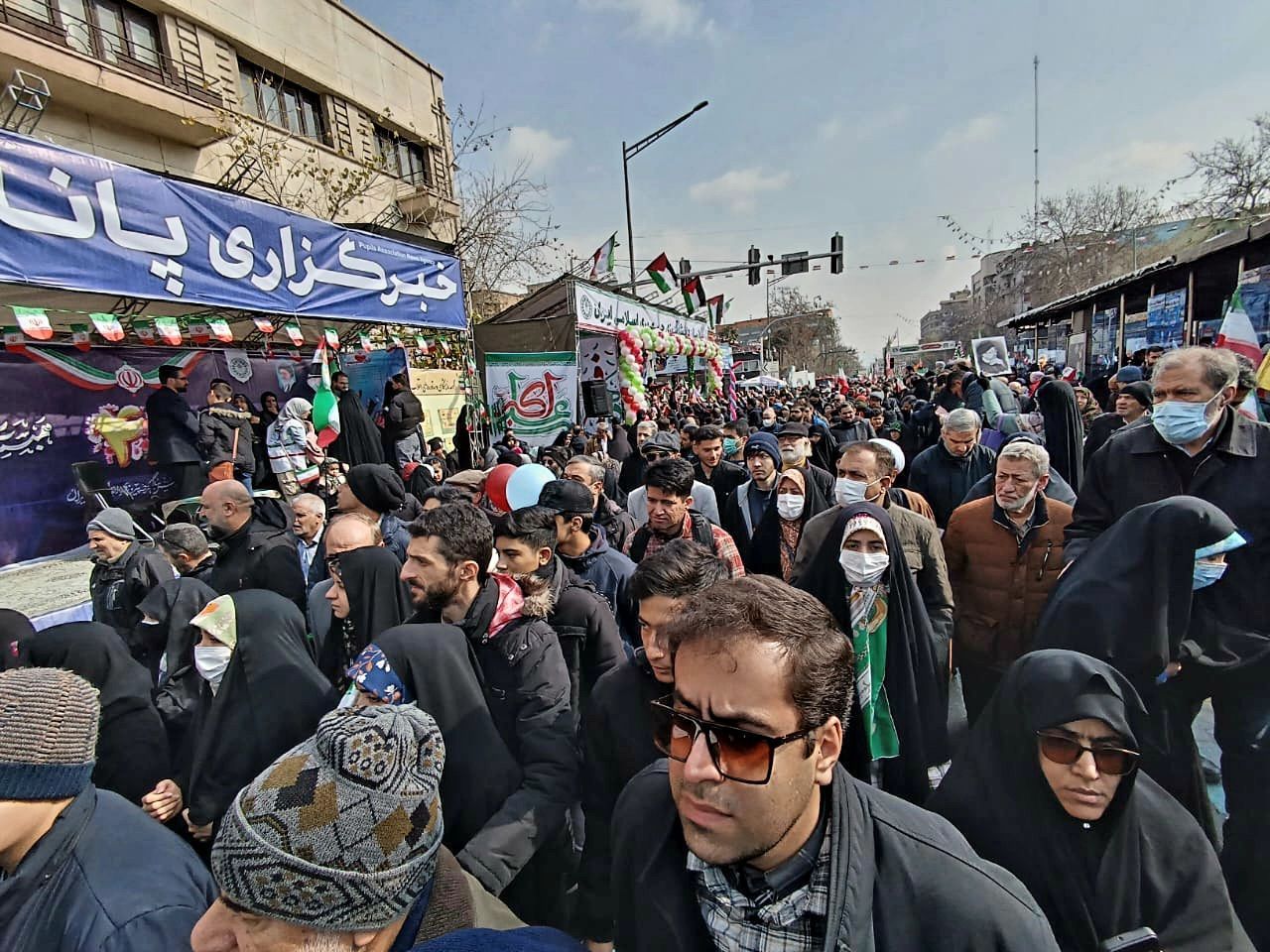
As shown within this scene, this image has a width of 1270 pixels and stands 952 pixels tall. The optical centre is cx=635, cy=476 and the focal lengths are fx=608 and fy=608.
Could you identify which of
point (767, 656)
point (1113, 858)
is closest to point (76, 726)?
point (767, 656)

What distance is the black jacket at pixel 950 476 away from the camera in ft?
15.6

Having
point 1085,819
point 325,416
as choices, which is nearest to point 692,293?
point 325,416

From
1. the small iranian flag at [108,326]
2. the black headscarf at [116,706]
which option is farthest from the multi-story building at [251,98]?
the black headscarf at [116,706]

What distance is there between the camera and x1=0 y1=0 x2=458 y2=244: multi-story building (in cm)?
1102

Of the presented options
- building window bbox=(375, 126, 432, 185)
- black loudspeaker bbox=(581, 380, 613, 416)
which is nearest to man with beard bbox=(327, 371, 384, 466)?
black loudspeaker bbox=(581, 380, 613, 416)

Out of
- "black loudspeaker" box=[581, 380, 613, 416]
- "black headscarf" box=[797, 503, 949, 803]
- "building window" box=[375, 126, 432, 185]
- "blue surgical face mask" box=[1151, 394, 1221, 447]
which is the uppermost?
"building window" box=[375, 126, 432, 185]

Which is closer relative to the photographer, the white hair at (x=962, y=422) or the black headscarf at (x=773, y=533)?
the black headscarf at (x=773, y=533)

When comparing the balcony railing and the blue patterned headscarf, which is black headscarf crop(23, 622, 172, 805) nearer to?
the blue patterned headscarf

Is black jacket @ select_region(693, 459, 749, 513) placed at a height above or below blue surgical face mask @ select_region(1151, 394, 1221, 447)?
below

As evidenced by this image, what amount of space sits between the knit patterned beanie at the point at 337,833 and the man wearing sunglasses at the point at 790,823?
47 centimetres

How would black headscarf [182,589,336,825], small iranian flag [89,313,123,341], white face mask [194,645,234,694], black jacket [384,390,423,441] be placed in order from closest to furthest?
black headscarf [182,589,336,825] → white face mask [194,645,234,694] → small iranian flag [89,313,123,341] → black jacket [384,390,423,441]

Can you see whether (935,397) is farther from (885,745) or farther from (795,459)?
(885,745)

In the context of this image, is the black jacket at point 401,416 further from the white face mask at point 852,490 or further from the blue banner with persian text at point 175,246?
the white face mask at point 852,490

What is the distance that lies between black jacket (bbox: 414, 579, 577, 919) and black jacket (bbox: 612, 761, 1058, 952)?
0.67m
